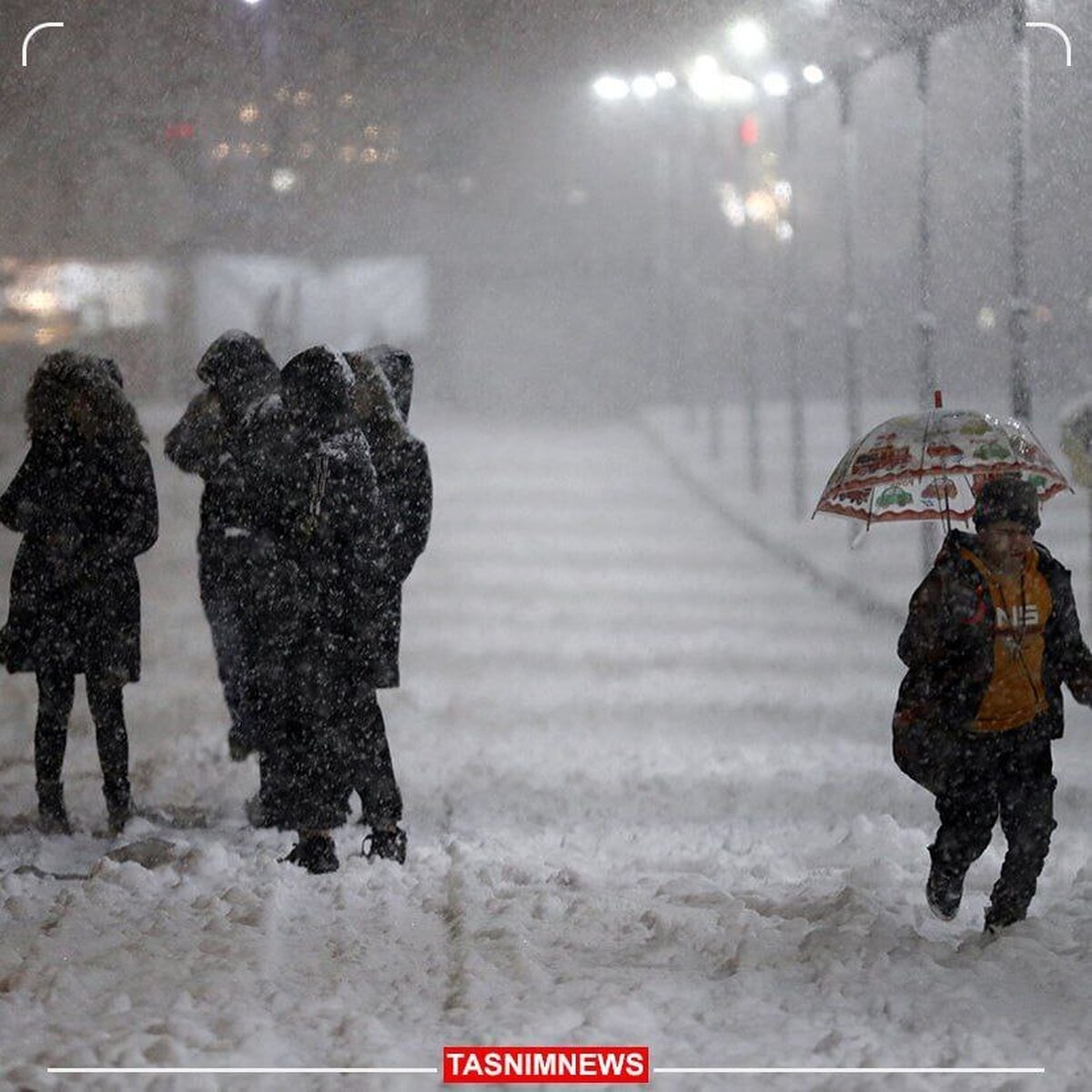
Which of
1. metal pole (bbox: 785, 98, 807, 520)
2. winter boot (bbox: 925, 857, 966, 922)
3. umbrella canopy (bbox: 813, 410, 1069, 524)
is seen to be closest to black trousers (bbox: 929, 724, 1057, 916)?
winter boot (bbox: 925, 857, 966, 922)

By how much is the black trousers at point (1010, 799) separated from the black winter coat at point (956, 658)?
6 cm

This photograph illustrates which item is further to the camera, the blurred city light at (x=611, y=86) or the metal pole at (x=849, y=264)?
the blurred city light at (x=611, y=86)

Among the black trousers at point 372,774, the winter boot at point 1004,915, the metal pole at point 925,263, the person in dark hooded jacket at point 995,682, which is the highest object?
the metal pole at point 925,263

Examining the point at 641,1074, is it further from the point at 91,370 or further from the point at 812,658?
the point at 812,658

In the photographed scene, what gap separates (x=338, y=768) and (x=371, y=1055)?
2076 mm

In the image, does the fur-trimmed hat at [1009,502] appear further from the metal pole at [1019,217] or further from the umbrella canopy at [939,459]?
the metal pole at [1019,217]

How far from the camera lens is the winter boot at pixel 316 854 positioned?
19.7 feet

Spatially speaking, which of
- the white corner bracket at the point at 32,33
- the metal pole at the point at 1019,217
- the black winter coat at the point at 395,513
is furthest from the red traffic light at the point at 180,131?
the black winter coat at the point at 395,513

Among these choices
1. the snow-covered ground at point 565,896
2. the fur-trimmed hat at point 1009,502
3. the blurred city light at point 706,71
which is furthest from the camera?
the blurred city light at point 706,71

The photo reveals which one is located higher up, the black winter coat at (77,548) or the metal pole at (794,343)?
the metal pole at (794,343)

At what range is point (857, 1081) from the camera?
154 inches

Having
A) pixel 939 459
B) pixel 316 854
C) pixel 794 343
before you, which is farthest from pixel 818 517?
pixel 939 459

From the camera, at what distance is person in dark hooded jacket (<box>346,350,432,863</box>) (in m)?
6.20

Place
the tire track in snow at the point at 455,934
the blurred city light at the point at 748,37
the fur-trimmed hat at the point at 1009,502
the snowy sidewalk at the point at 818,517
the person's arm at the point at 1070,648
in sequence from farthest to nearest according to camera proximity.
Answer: the snowy sidewalk at the point at 818,517
the blurred city light at the point at 748,37
the person's arm at the point at 1070,648
the fur-trimmed hat at the point at 1009,502
the tire track in snow at the point at 455,934
